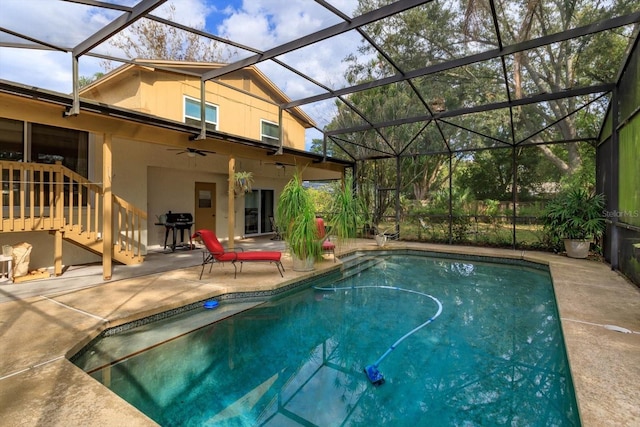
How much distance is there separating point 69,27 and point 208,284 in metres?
4.35

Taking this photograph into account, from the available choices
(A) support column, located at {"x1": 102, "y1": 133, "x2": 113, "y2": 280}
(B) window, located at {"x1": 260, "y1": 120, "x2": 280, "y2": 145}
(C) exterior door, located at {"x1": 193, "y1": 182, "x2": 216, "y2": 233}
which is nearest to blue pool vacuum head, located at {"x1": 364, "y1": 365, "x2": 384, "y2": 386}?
(A) support column, located at {"x1": 102, "y1": 133, "x2": 113, "y2": 280}

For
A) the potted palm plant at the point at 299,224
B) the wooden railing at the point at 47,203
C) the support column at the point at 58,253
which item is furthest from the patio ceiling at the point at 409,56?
the support column at the point at 58,253

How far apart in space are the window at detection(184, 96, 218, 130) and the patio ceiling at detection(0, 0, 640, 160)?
2273mm

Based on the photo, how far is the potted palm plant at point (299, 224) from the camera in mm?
6805

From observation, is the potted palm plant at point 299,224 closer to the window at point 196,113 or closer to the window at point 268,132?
the window at point 196,113

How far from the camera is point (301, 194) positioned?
698cm

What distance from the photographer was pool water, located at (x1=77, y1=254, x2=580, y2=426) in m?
2.80

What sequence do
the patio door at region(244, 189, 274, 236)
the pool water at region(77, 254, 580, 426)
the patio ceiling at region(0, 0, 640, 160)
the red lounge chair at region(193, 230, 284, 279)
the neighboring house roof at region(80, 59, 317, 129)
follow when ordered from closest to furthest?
the pool water at region(77, 254, 580, 426), the patio ceiling at region(0, 0, 640, 160), the red lounge chair at region(193, 230, 284, 279), the neighboring house roof at region(80, 59, 317, 129), the patio door at region(244, 189, 274, 236)

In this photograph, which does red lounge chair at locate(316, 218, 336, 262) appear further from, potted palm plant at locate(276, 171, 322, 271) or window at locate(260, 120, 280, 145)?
window at locate(260, 120, 280, 145)

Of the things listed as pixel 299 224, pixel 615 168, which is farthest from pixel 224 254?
pixel 615 168

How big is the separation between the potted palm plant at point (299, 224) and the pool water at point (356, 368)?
4.18ft

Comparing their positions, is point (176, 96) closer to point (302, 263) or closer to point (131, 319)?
point (302, 263)

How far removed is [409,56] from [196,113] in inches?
255

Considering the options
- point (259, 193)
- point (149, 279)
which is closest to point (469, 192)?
point (259, 193)
